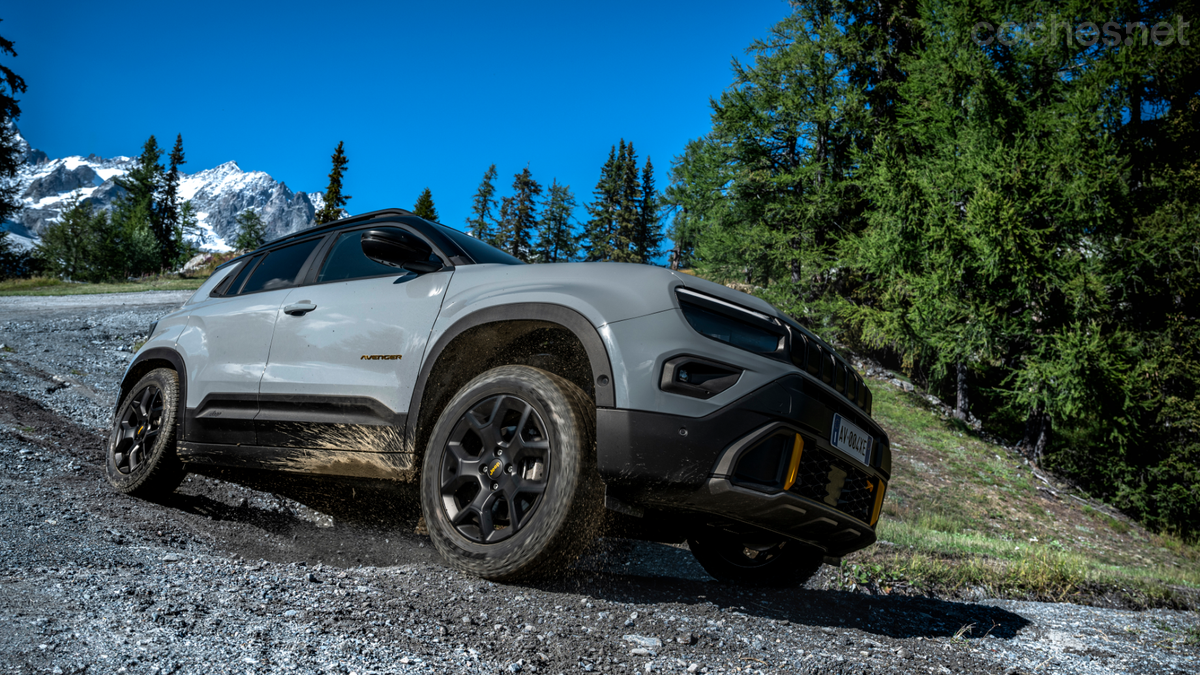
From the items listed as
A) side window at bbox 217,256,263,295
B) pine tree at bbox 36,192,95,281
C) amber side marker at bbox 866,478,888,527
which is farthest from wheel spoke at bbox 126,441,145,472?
pine tree at bbox 36,192,95,281

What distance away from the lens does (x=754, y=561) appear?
11.0 ft

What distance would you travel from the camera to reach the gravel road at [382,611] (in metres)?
1.60

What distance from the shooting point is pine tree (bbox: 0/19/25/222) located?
76.4 feet

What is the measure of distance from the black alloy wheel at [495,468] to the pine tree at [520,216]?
163 feet

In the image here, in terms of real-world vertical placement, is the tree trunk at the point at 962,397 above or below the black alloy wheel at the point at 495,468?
above

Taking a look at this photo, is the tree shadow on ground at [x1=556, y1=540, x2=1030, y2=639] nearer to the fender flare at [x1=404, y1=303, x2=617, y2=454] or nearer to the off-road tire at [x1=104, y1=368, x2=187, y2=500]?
the fender flare at [x1=404, y1=303, x2=617, y2=454]

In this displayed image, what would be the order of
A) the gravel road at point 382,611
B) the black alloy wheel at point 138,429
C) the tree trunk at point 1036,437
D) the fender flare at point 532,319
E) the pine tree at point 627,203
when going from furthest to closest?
the pine tree at point 627,203 → the tree trunk at point 1036,437 → the black alloy wheel at point 138,429 → the fender flare at point 532,319 → the gravel road at point 382,611

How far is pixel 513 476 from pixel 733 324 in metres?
1.09

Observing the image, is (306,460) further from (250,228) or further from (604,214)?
(250,228)

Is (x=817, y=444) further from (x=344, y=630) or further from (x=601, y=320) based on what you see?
(x=344, y=630)

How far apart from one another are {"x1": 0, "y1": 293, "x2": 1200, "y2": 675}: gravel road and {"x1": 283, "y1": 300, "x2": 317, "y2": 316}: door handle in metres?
A: 0.97

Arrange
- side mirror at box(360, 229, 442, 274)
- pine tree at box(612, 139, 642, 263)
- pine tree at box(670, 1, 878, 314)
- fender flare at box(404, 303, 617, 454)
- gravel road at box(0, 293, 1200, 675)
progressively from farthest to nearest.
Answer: pine tree at box(612, 139, 642, 263) → pine tree at box(670, 1, 878, 314) → side mirror at box(360, 229, 442, 274) → fender flare at box(404, 303, 617, 454) → gravel road at box(0, 293, 1200, 675)

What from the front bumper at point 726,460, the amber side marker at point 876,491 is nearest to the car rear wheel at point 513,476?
the front bumper at point 726,460

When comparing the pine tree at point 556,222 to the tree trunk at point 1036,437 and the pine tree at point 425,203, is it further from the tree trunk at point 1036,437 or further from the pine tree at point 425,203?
the tree trunk at point 1036,437
